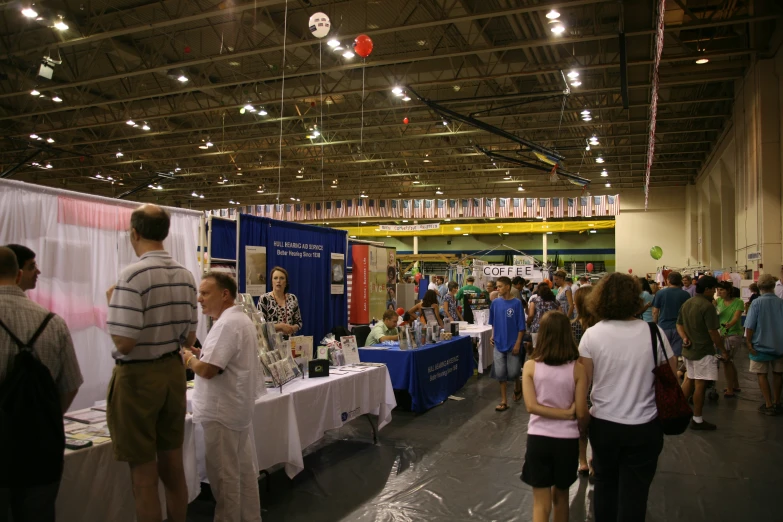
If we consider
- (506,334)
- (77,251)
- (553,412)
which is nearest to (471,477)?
(553,412)

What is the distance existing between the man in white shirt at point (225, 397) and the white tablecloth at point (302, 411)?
0.41 meters

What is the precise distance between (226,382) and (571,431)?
1.61m

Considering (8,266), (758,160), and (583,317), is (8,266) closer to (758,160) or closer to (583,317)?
(583,317)

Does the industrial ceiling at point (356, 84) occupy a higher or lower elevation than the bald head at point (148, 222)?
higher

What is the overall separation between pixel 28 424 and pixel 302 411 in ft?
6.79

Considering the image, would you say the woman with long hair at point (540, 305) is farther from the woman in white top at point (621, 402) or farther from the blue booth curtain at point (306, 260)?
the woman in white top at point (621, 402)

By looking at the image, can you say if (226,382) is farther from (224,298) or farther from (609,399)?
(609,399)

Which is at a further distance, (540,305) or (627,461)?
(540,305)

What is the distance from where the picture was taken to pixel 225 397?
8.74 feet

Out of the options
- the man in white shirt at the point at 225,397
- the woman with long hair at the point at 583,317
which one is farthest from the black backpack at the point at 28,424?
the woman with long hair at the point at 583,317

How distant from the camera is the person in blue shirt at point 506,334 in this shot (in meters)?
6.11

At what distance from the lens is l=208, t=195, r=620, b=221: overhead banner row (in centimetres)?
1845

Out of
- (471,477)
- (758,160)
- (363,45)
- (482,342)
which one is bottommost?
(471,477)

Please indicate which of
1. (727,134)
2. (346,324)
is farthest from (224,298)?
(727,134)
